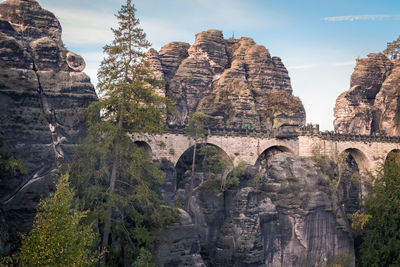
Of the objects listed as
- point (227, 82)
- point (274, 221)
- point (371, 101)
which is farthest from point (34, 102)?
point (371, 101)

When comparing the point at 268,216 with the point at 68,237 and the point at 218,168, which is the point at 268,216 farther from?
the point at 68,237

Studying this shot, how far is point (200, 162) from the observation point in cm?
3794

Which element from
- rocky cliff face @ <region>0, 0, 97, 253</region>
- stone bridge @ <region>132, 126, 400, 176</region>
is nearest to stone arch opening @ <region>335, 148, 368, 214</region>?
stone bridge @ <region>132, 126, 400, 176</region>

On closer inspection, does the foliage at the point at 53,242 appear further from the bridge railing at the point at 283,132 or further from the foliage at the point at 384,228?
the bridge railing at the point at 283,132

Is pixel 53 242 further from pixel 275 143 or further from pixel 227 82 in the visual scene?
pixel 227 82

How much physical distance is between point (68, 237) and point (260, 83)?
4505cm

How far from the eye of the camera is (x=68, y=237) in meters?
12.8

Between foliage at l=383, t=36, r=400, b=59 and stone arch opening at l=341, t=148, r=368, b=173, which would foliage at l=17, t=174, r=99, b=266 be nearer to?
stone arch opening at l=341, t=148, r=368, b=173

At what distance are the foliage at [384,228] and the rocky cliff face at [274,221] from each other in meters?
1.70

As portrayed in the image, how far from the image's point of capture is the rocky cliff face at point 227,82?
48.2 metres

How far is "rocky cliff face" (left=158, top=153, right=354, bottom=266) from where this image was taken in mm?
28516

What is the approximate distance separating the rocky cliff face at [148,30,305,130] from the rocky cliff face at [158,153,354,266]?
47.7ft

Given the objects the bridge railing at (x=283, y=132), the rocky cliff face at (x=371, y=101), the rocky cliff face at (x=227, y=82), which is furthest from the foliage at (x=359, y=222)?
the rocky cliff face at (x=371, y=101)

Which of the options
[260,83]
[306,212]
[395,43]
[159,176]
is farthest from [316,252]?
[395,43]
